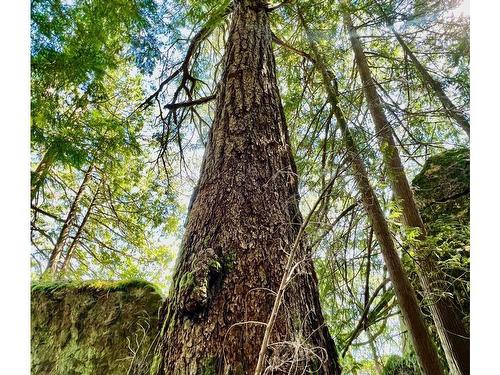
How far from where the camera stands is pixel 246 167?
3.66ft

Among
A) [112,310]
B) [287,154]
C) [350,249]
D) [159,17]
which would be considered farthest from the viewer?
[159,17]

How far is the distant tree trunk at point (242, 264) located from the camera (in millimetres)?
710

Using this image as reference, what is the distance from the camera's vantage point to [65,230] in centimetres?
284

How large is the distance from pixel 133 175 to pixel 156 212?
37 centimetres

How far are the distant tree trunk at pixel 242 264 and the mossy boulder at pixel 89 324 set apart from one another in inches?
27.6

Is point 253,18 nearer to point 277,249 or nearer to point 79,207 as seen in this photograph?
point 277,249

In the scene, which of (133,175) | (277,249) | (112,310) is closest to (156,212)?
(133,175)

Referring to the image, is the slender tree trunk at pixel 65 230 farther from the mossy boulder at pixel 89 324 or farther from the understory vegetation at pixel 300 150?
the mossy boulder at pixel 89 324

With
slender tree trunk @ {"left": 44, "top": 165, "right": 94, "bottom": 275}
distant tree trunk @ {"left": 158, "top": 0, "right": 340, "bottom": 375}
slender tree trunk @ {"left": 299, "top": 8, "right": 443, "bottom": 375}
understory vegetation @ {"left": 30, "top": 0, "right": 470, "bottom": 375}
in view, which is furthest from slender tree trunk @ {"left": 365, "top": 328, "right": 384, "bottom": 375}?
slender tree trunk @ {"left": 44, "top": 165, "right": 94, "bottom": 275}

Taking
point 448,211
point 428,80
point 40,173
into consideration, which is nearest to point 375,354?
point 448,211

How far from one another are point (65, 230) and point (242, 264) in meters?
2.53

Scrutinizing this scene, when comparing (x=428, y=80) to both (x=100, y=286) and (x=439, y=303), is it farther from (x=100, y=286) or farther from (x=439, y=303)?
(x=100, y=286)

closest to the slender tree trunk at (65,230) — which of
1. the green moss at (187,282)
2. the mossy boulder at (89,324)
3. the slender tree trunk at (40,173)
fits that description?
the slender tree trunk at (40,173)

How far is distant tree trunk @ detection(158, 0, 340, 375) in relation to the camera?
0.71 meters
